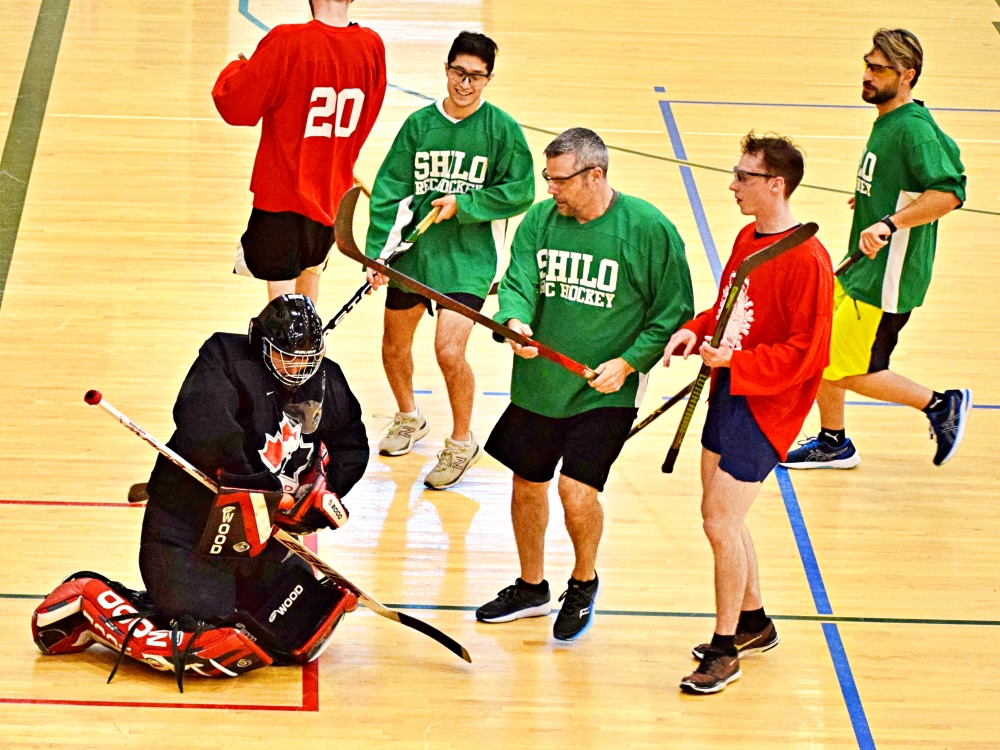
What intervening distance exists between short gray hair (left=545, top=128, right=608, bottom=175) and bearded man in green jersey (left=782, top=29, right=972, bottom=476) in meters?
1.67

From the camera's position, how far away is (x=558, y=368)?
5199 millimetres

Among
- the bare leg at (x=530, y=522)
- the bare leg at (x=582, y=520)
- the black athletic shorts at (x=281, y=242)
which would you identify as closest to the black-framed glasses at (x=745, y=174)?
the bare leg at (x=582, y=520)

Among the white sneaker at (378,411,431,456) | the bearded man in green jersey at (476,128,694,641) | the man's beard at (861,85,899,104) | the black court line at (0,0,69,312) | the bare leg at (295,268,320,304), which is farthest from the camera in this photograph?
the black court line at (0,0,69,312)

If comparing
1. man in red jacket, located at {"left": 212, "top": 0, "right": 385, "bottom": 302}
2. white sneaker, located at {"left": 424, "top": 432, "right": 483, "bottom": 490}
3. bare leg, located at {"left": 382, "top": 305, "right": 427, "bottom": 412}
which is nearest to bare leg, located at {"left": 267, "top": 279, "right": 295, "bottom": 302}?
man in red jacket, located at {"left": 212, "top": 0, "right": 385, "bottom": 302}

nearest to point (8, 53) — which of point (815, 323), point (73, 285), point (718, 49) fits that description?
point (73, 285)

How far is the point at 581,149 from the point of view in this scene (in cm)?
496

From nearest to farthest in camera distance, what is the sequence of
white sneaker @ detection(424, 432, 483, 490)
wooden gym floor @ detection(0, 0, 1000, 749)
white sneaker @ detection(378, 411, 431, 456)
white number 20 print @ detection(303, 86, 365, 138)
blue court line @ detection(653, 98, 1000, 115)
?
wooden gym floor @ detection(0, 0, 1000, 749), white number 20 print @ detection(303, 86, 365, 138), white sneaker @ detection(424, 432, 483, 490), white sneaker @ detection(378, 411, 431, 456), blue court line @ detection(653, 98, 1000, 115)

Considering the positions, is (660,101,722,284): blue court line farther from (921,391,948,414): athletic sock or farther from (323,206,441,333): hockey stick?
(323,206,441,333): hockey stick

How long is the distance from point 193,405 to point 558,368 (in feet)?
4.35

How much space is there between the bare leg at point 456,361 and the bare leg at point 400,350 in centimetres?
20

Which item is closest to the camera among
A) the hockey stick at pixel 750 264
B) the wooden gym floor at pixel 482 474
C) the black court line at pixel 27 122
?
the hockey stick at pixel 750 264

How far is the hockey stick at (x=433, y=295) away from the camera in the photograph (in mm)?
5043

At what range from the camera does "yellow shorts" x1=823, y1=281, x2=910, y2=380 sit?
21.2 ft

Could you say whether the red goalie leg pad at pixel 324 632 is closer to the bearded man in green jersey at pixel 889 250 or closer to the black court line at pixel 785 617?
the black court line at pixel 785 617
